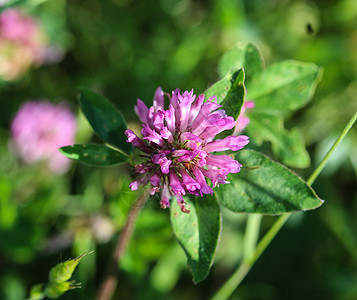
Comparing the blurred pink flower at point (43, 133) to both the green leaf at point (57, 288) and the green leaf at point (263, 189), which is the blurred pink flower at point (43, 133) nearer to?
the green leaf at point (57, 288)

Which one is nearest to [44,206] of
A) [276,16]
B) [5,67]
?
[5,67]

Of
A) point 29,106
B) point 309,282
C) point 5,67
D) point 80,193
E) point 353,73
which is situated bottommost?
point 309,282

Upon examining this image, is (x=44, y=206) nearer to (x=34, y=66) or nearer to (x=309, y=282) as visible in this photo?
(x=34, y=66)

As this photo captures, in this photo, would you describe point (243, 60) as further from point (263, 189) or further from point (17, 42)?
point (17, 42)

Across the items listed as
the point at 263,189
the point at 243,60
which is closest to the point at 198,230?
the point at 263,189

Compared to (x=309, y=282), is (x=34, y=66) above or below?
above

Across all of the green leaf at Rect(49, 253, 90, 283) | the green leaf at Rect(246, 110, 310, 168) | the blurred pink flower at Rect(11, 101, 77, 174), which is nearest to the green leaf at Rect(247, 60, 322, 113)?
the green leaf at Rect(246, 110, 310, 168)

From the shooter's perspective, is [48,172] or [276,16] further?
[276,16]
